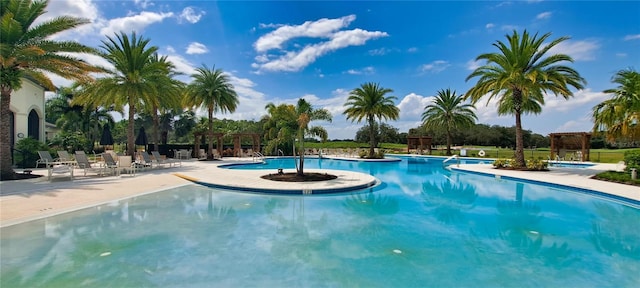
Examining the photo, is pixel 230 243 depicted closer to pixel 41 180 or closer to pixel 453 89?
pixel 41 180

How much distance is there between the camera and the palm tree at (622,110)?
1205 centimetres

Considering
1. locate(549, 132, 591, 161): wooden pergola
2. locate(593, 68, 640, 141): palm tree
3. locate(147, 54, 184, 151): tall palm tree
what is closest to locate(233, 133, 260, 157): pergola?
locate(147, 54, 184, 151): tall palm tree

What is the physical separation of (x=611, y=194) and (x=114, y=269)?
42.3ft

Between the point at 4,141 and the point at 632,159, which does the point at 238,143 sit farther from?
the point at 632,159

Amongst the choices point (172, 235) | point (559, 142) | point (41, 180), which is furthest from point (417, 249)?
point (559, 142)

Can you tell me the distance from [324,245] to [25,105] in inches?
850

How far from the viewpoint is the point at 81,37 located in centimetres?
1414

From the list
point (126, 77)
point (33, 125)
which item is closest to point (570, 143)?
point (126, 77)

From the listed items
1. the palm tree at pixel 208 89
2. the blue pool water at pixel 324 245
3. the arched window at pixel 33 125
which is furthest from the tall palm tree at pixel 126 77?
the blue pool water at pixel 324 245

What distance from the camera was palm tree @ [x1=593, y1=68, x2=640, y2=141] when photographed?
12055mm

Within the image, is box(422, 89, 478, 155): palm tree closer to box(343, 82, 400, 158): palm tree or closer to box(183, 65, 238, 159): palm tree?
box(343, 82, 400, 158): palm tree

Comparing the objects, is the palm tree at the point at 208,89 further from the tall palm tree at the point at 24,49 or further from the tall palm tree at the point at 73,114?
the tall palm tree at the point at 73,114

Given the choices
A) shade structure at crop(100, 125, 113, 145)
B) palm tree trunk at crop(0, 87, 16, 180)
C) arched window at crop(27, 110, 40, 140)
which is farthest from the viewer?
arched window at crop(27, 110, 40, 140)

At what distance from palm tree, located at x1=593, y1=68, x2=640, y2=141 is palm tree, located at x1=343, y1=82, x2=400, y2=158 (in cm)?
1383
